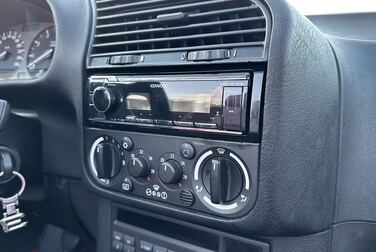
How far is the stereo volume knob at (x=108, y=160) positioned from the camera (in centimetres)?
99

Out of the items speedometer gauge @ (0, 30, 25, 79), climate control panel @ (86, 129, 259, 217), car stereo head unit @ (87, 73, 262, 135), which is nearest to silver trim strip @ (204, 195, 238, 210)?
climate control panel @ (86, 129, 259, 217)

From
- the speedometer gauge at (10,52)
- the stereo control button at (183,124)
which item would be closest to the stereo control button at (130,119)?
the stereo control button at (183,124)

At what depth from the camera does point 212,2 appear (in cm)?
81

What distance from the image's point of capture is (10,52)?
1.47 meters

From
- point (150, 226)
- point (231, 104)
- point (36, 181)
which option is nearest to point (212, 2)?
point (231, 104)

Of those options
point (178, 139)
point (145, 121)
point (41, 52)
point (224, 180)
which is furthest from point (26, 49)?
point (224, 180)

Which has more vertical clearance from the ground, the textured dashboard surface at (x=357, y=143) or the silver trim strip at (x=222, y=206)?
the textured dashboard surface at (x=357, y=143)

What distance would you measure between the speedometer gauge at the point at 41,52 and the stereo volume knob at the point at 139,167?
1.82 feet

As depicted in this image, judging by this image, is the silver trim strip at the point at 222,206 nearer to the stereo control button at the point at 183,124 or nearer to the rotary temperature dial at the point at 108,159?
the stereo control button at the point at 183,124

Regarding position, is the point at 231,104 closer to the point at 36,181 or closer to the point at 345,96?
the point at 345,96

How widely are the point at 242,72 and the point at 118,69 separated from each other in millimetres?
344

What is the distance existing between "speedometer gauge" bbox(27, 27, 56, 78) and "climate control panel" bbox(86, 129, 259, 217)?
1.28 feet

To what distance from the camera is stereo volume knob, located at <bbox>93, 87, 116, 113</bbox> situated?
96 cm

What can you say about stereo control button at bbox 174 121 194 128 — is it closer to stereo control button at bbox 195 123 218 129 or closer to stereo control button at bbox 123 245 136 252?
stereo control button at bbox 195 123 218 129
